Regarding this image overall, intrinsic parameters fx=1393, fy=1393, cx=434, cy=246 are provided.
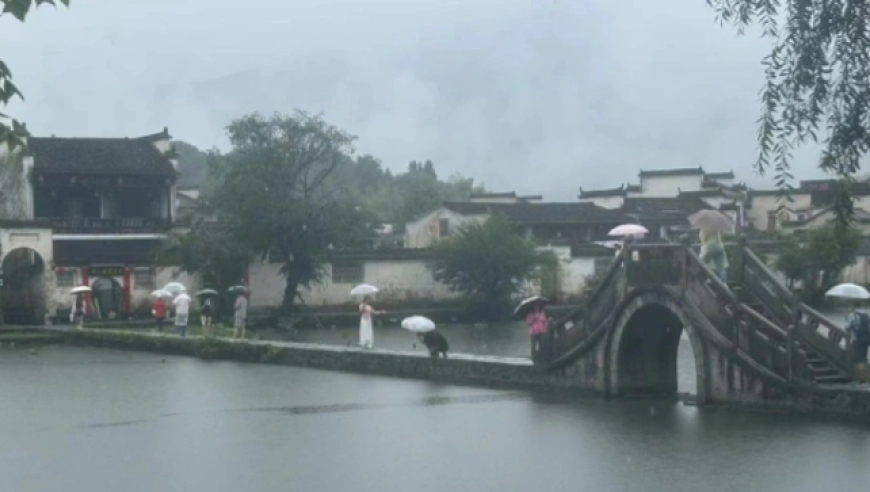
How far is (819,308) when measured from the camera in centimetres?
4494

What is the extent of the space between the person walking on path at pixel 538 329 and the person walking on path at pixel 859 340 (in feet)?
19.9

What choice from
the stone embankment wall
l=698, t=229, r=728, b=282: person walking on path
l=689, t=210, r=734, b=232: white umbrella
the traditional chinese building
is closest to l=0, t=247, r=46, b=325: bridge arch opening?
the traditional chinese building

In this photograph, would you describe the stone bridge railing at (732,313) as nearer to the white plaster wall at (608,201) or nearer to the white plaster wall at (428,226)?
the white plaster wall at (428,226)

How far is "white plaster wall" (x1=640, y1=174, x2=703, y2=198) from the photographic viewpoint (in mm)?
73688

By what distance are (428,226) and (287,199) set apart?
1256 centimetres

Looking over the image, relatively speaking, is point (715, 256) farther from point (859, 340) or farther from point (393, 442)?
point (393, 442)

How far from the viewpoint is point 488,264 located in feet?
185

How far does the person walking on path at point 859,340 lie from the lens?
19109mm

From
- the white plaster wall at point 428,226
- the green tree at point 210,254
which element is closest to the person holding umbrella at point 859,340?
the green tree at point 210,254

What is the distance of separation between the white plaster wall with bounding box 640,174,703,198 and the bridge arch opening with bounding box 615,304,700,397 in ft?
167

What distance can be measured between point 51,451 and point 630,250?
372 inches

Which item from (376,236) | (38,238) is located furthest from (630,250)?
(376,236)

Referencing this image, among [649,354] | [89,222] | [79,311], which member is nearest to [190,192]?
[89,222]

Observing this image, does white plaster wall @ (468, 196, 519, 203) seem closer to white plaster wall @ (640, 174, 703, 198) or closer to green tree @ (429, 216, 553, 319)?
white plaster wall @ (640, 174, 703, 198)
